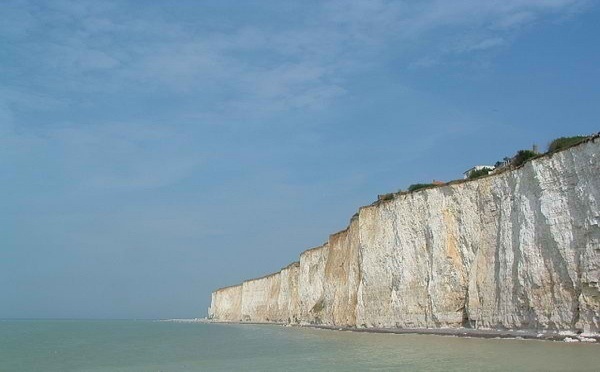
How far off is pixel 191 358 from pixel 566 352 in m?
13.3

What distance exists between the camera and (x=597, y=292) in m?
20.2

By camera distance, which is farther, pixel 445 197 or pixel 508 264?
pixel 445 197

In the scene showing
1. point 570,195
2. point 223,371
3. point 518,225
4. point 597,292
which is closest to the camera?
point 223,371

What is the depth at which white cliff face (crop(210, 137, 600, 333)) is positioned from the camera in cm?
2161

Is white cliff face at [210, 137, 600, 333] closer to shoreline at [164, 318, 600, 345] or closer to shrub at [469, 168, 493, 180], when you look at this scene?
shoreline at [164, 318, 600, 345]

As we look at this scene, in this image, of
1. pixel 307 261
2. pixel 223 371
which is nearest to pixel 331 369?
pixel 223 371

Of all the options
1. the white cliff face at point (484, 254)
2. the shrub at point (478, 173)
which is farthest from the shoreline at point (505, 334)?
the shrub at point (478, 173)

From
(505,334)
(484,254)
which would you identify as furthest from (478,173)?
(505,334)

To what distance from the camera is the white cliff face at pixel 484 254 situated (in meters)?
21.6

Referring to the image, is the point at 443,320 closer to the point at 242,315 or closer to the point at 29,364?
the point at 29,364

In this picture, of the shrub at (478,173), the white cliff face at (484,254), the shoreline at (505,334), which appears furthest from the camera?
the shrub at (478,173)

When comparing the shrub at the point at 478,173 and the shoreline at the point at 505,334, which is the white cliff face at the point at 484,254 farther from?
the shrub at the point at 478,173

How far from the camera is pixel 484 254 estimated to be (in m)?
28.3

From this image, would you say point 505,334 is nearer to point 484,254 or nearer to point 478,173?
point 484,254
